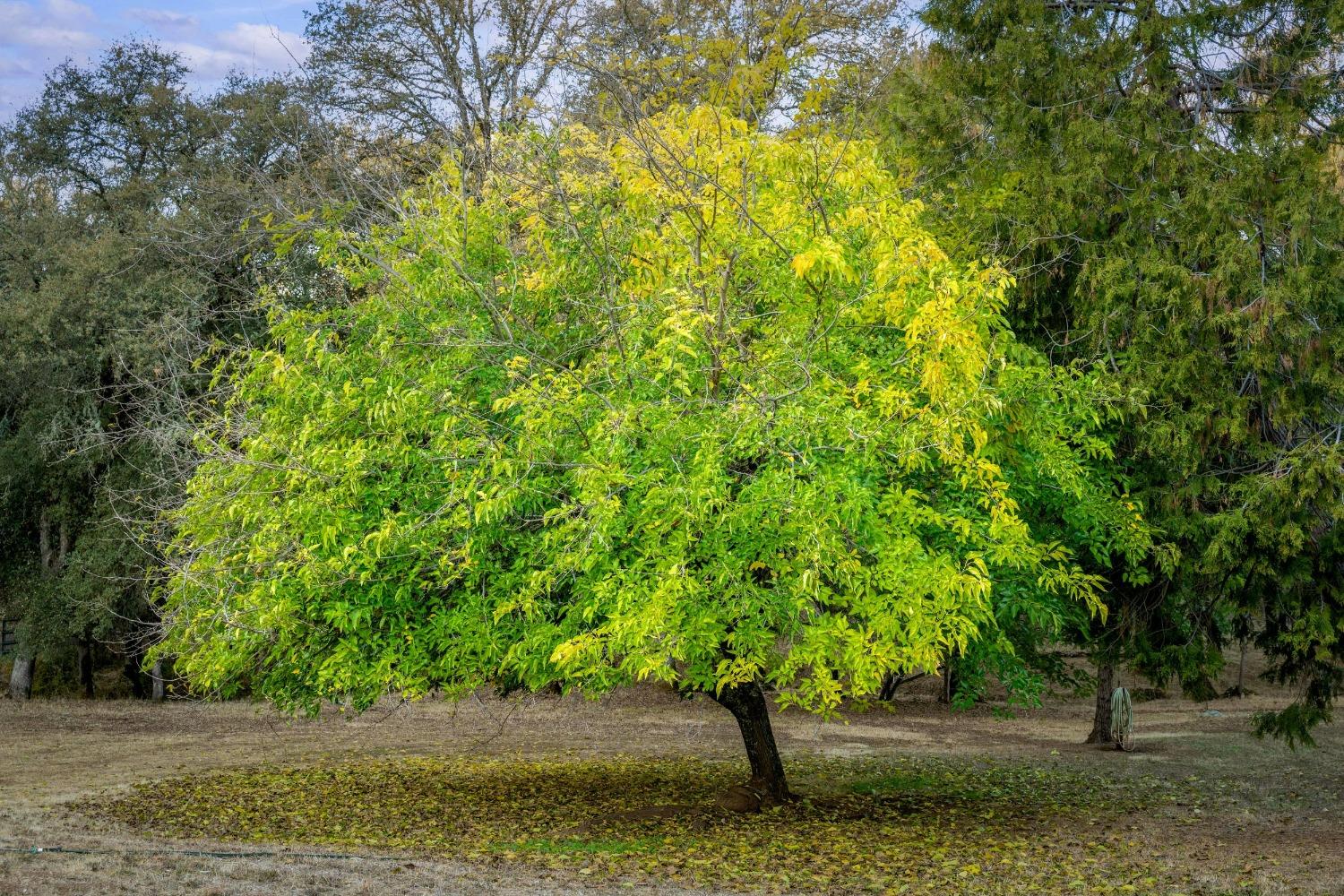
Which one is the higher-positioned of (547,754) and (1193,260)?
(1193,260)

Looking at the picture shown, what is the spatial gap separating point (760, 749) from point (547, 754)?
250 inches

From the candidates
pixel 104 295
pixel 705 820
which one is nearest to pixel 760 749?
pixel 705 820

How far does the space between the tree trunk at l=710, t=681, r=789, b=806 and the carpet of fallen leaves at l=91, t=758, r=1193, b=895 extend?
0.85 feet

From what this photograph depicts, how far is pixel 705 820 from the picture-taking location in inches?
453

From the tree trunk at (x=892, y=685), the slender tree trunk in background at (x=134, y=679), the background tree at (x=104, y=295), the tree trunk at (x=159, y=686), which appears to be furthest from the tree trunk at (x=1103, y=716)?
the slender tree trunk in background at (x=134, y=679)

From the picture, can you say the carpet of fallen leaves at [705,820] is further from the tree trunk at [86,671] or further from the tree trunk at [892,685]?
the tree trunk at [86,671]

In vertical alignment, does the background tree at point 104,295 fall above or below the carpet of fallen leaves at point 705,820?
above

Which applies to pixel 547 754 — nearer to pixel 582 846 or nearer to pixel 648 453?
pixel 582 846

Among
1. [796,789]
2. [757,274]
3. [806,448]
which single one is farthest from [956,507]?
[796,789]

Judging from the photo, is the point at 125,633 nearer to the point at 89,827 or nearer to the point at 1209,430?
the point at 89,827

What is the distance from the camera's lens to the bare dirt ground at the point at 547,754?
8547mm

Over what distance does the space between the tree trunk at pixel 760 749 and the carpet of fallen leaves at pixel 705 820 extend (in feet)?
0.85

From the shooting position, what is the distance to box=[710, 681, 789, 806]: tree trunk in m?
11.4

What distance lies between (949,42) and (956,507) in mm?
6273
